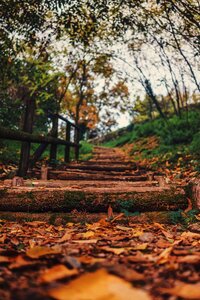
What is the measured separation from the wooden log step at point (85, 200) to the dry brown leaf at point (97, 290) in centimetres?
199

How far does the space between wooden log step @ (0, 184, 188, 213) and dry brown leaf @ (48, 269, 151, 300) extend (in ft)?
6.53

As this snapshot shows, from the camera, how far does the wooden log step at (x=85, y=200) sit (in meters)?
2.81

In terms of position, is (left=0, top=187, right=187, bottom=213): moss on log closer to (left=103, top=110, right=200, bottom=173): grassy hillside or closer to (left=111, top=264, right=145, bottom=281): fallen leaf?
(left=111, top=264, right=145, bottom=281): fallen leaf

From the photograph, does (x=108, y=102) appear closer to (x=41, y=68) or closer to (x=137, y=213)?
(x=41, y=68)

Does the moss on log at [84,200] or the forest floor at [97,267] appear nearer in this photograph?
the forest floor at [97,267]

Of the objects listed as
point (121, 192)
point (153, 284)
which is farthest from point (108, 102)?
point (153, 284)

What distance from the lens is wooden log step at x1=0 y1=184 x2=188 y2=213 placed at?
2.81 m

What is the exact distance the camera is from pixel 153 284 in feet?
3.11

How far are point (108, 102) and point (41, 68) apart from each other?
2171cm

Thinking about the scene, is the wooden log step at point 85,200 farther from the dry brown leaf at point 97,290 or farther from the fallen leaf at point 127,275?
the dry brown leaf at point 97,290

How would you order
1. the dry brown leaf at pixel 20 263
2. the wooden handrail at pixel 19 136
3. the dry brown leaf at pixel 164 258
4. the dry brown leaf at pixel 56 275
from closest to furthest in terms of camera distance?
the dry brown leaf at pixel 56 275 → the dry brown leaf at pixel 20 263 → the dry brown leaf at pixel 164 258 → the wooden handrail at pixel 19 136

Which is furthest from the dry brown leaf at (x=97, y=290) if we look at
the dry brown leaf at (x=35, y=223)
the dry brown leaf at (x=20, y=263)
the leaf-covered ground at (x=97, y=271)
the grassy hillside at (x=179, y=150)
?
the grassy hillside at (x=179, y=150)

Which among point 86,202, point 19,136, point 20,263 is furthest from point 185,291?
point 19,136

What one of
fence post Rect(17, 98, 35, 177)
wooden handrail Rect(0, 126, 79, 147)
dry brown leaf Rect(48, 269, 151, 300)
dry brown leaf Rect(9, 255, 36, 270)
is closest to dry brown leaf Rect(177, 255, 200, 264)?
dry brown leaf Rect(48, 269, 151, 300)
